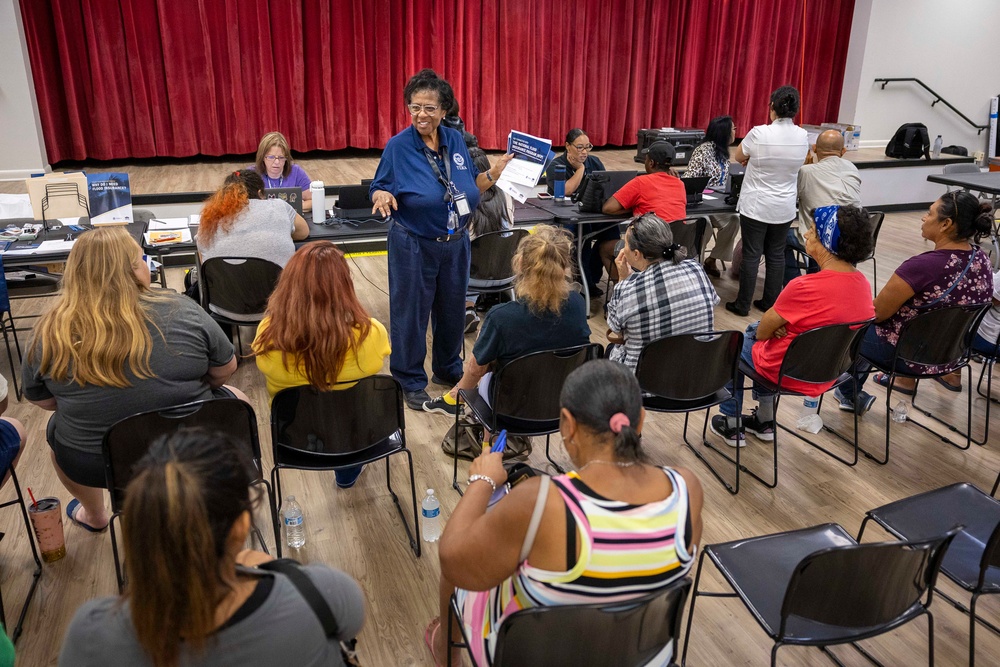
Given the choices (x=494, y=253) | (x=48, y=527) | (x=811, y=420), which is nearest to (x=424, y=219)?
(x=494, y=253)

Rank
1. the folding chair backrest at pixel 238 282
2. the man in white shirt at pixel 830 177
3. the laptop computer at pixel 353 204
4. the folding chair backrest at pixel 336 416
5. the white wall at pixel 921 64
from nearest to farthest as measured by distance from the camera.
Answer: the folding chair backrest at pixel 336 416 < the folding chair backrest at pixel 238 282 < the laptop computer at pixel 353 204 < the man in white shirt at pixel 830 177 < the white wall at pixel 921 64

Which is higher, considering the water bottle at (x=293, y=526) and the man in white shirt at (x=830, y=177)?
the man in white shirt at (x=830, y=177)

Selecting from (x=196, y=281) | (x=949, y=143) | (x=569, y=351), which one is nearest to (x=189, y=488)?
(x=569, y=351)

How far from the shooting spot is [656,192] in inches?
191

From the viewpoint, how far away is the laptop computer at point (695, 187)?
5.45 meters

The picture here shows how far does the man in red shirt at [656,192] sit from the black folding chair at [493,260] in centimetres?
85

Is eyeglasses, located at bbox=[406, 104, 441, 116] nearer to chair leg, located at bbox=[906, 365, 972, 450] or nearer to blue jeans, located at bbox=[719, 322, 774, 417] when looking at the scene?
blue jeans, located at bbox=[719, 322, 774, 417]

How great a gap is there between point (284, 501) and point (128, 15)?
6553 mm

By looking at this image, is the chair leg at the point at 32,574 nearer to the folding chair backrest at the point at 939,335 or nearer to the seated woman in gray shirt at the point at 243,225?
the seated woman in gray shirt at the point at 243,225

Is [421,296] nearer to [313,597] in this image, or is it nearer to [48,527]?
[48,527]

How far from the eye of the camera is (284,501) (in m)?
3.08

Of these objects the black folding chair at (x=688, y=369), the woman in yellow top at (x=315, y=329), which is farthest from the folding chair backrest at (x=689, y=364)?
the woman in yellow top at (x=315, y=329)

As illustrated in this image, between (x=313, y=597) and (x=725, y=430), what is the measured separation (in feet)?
8.83

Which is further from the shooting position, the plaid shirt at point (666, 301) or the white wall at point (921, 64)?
the white wall at point (921, 64)
